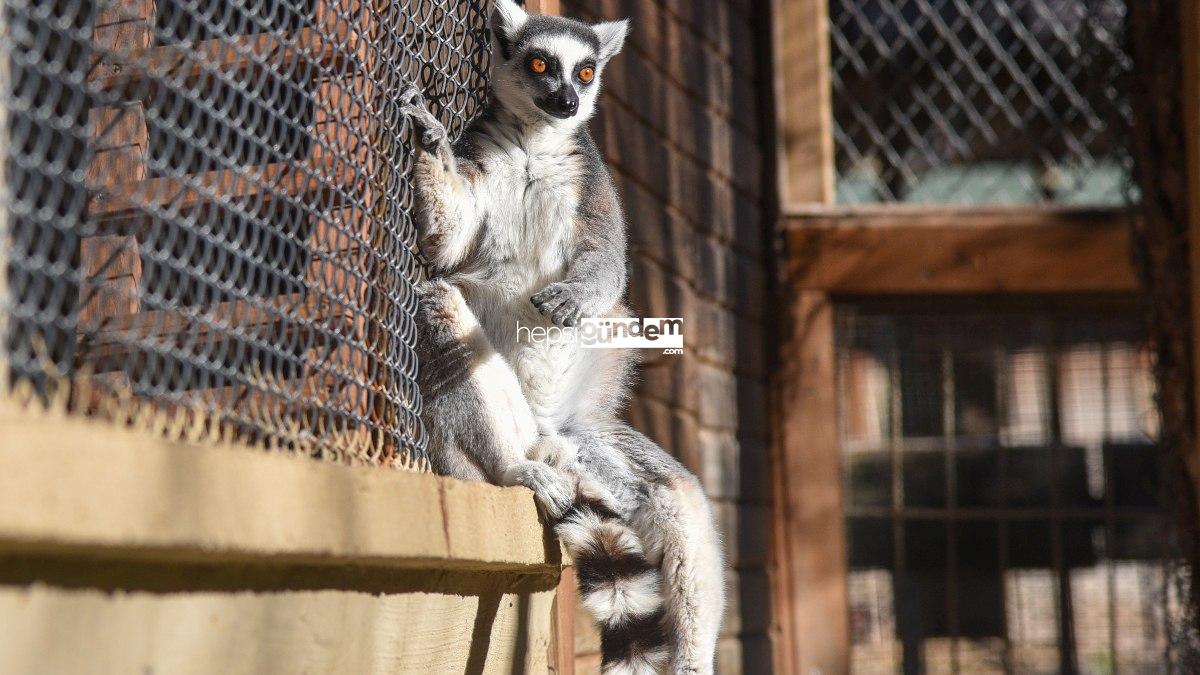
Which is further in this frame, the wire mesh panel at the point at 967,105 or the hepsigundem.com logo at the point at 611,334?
the wire mesh panel at the point at 967,105

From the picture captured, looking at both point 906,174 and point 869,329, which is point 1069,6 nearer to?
point 906,174

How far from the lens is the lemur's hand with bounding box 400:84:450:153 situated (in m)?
2.20

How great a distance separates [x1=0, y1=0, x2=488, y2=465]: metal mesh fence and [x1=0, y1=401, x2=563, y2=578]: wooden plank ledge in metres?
0.09

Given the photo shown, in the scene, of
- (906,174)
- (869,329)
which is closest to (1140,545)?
(869,329)

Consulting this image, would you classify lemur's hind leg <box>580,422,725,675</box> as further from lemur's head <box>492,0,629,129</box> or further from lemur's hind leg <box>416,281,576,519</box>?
lemur's head <box>492,0,629,129</box>

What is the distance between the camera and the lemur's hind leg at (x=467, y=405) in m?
2.41

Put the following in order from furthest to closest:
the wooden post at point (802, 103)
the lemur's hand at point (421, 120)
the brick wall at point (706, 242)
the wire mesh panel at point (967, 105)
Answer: the wire mesh panel at point (967, 105), the wooden post at point (802, 103), the brick wall at point (706, 242), the lemur's hand at point (421, 120)

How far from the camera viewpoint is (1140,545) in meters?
4.88

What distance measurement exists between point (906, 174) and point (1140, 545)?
156cm

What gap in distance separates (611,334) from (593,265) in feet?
0.51

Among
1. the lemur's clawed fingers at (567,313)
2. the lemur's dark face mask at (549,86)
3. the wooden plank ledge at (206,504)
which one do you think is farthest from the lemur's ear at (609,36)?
the wooden plank ledge at (206,504)

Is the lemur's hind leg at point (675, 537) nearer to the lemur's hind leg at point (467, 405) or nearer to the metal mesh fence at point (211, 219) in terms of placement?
the lemur's hind leg at point (467, 405)

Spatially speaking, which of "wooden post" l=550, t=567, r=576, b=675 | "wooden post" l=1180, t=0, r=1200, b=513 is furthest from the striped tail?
"wooden post" l=1180, t=0, r=1200, b=513

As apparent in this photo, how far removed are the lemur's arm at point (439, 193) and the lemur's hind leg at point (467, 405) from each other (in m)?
0.08
